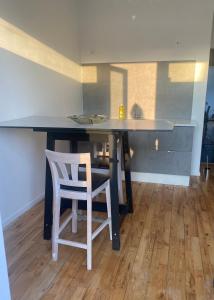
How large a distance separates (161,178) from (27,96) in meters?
2.27

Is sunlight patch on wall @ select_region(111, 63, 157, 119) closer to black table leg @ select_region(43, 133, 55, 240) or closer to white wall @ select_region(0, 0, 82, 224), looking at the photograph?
white wall @ select_region(0, 0, 82, 224)

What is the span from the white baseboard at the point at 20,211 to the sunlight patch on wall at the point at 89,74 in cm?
209

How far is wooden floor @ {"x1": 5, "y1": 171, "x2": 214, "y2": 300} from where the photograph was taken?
170 centimetres

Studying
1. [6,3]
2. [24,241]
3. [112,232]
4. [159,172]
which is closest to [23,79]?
[6,3]

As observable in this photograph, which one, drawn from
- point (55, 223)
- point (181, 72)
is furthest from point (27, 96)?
point (181, 72)

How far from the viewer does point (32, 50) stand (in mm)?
2730

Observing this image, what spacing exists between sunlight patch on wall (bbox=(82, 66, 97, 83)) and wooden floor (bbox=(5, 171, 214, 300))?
92.0 inches

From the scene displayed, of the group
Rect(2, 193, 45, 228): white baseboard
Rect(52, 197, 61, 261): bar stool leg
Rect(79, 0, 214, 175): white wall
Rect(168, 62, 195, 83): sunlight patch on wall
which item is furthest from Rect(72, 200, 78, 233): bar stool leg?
Rect(168, 62, 195, 83): sunlight patch on wall

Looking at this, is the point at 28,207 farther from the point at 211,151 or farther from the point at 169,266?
the point at 211,151

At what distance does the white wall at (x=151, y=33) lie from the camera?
3594mm

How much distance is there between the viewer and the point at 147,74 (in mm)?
3898

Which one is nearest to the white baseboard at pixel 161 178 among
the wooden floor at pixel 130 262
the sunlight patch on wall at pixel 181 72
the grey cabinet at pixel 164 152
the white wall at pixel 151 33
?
the grey cabinet at pixel 164 152

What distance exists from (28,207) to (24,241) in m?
0.66

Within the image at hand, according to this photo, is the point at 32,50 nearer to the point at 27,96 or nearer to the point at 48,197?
the point at 27,96
